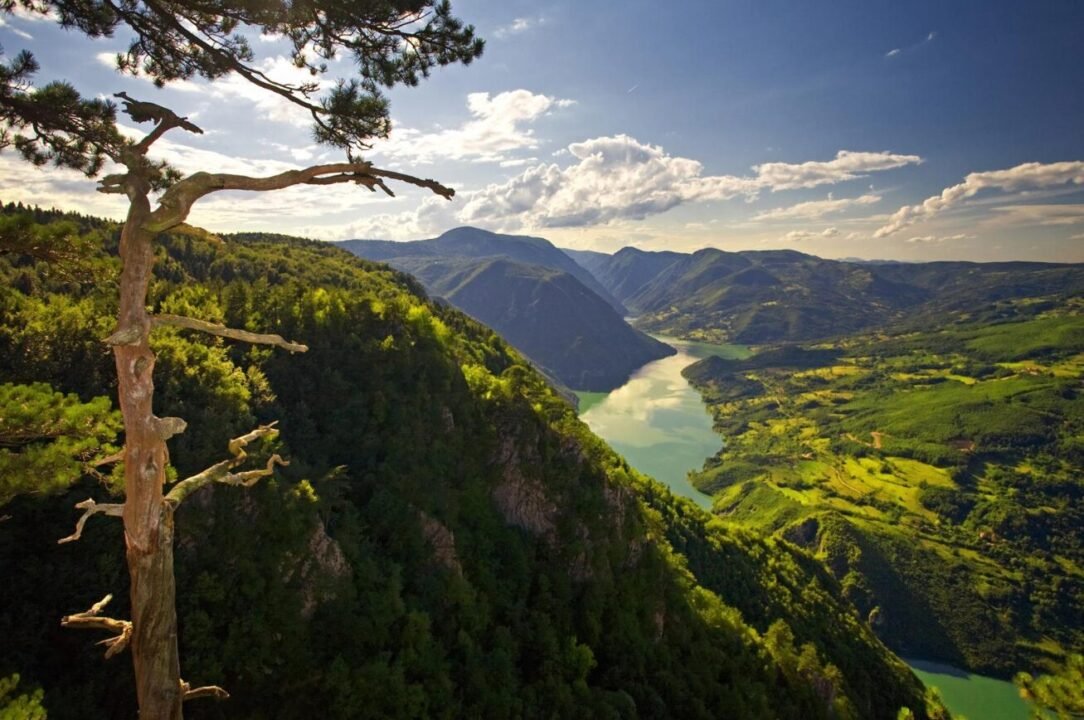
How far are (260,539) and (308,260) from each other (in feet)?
247

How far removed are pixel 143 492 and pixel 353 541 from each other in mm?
17224

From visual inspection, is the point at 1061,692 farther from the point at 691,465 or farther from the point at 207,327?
the point at 691,465

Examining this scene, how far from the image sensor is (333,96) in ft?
30.9

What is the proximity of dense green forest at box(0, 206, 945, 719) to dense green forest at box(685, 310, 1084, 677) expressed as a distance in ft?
211

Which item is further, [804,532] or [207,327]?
[804,532]

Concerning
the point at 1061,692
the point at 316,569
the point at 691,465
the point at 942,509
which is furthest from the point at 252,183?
the point at 942,509

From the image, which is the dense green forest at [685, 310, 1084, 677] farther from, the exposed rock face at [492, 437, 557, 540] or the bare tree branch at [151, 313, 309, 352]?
the bare tree branch at [151, 313, 309, 352]

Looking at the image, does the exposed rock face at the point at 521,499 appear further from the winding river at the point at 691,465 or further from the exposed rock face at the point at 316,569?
the winding river at the point at 691,465

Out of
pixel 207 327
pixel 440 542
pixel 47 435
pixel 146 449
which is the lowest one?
pixel 440 542

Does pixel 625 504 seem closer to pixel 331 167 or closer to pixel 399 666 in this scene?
pixel 399 666

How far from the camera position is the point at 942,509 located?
130875 mm

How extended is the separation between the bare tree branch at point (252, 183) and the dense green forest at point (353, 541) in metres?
0.89

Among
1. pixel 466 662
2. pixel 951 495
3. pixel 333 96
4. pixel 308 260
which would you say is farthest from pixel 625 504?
pixel 951 495

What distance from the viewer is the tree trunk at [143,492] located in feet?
21.3
